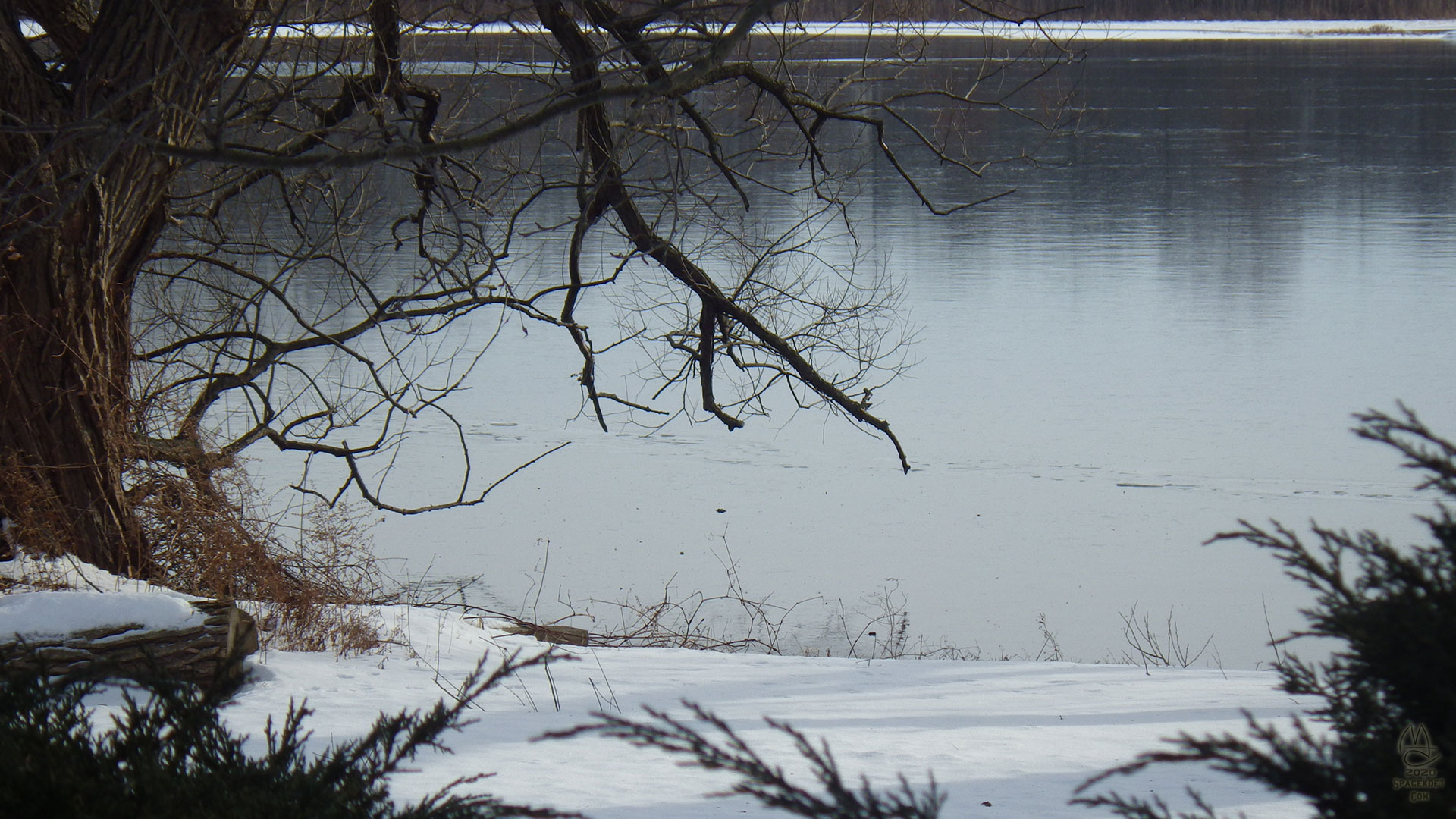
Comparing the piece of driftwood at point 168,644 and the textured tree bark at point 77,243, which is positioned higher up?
the textured tree bark at point 77,243

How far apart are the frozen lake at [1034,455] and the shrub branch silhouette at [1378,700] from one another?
5.78 meters

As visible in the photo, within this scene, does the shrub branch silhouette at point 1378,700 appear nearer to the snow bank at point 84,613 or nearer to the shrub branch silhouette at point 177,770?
the shrub branch silhouette at point 177,770

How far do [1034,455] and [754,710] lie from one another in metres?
5.58

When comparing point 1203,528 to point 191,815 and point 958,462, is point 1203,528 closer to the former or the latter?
point 958,462

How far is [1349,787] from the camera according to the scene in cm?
171

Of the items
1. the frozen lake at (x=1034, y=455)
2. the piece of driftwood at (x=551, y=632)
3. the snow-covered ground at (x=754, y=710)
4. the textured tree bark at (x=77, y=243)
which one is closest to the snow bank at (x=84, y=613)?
the snow-covered ground at (x=754, y=710)

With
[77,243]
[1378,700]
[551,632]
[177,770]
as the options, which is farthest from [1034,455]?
[177,770]

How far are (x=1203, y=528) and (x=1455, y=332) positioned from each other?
17.8 ft

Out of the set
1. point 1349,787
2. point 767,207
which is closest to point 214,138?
point 1349,787

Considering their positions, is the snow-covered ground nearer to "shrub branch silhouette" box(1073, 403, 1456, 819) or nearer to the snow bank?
the snow bank

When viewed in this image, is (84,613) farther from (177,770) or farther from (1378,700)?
(1378,700)

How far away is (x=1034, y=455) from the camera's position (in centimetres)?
1029

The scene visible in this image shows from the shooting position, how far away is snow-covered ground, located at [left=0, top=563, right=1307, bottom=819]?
13.3 feet

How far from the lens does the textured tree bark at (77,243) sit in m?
5.37
